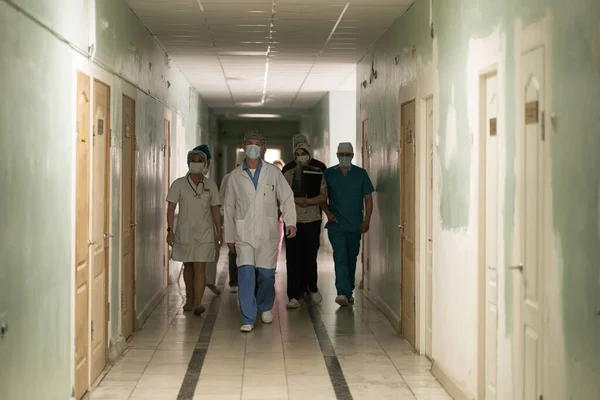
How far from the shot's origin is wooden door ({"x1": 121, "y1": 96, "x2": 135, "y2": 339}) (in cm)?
701

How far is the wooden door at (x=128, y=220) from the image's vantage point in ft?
23.0

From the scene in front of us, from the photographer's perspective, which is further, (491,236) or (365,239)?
(365,239)

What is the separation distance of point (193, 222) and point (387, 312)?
2027mm

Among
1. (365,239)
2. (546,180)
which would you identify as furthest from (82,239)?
(365,239)

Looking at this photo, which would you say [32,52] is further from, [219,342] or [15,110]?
[219,342]

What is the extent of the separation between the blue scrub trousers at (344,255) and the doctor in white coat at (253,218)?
1.11m

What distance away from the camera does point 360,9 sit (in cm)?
724

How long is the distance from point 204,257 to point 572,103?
542cm

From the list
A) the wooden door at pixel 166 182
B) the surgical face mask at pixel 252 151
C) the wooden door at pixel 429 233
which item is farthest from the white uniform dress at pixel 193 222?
the wooden door at pixel 429 233

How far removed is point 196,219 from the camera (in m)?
8.30

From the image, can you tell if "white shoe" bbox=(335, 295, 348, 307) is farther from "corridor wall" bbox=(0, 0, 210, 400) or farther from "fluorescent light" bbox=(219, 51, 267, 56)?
"fluorescent light" bbox=(219, 51, 267, 56)

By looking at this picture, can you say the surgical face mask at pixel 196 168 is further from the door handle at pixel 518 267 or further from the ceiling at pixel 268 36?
the door handle at pixel 518 267

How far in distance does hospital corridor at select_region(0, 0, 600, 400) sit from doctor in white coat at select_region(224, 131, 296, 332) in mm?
20

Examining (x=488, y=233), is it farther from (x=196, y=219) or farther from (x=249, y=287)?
(x=196, y=219)
